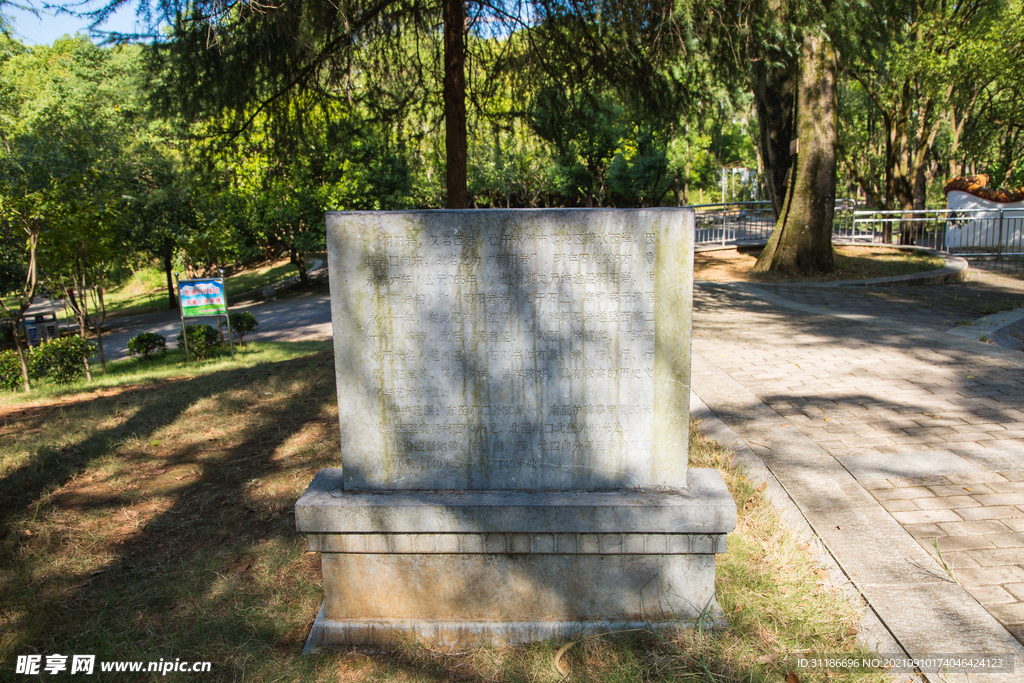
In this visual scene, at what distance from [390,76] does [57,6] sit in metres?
3.93

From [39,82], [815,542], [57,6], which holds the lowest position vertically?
[815,542]

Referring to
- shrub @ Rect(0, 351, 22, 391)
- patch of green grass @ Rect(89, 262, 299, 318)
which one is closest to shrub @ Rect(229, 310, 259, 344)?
shrub @ Rect(0, 351, 22, 391)

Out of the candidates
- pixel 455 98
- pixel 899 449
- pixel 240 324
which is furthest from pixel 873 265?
pixel 240 324

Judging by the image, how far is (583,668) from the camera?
272cm

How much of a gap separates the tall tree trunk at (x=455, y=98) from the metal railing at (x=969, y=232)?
15.8 m

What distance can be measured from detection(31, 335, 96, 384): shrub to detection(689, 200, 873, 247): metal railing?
18.3 meters

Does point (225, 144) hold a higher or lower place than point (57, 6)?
lower

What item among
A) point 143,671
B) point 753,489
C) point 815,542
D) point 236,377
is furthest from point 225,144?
point 815,542

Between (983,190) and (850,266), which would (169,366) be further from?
(983,190)

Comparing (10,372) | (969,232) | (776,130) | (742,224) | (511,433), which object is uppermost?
(776,130)

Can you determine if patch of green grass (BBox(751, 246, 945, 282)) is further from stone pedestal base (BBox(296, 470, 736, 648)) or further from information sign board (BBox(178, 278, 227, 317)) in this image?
stone pedestal base (BBox(296, 470, 736, 648))

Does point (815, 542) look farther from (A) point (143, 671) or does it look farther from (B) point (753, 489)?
(A) point (143, 671)

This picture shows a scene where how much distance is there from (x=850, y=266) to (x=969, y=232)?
300 inches

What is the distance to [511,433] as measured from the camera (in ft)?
9.90
